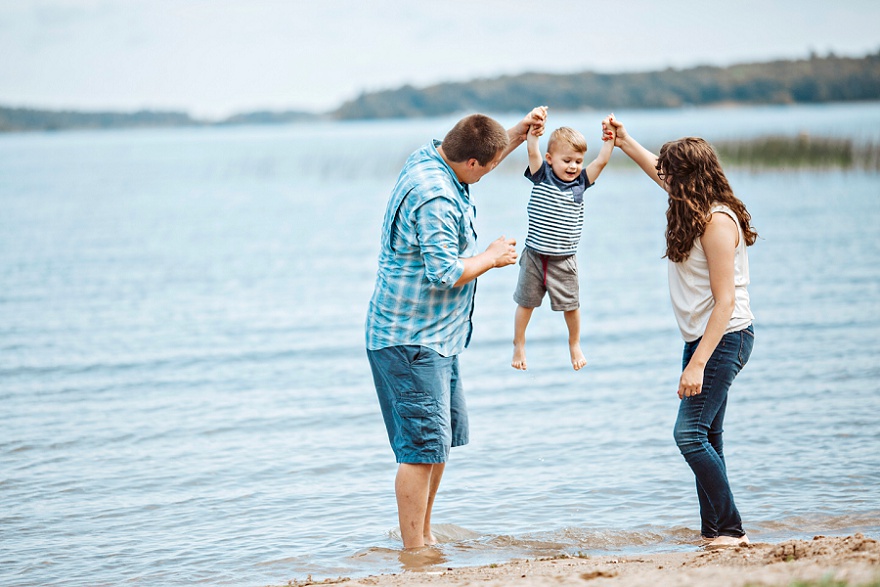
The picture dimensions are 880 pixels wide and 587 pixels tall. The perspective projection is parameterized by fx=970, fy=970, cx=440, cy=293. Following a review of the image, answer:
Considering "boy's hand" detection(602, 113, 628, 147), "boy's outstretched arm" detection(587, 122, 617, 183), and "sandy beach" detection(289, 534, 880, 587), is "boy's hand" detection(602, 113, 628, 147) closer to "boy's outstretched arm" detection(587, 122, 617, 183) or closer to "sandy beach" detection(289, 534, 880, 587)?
"boy's outstretched arm" detection(587, 122, 617, 183)

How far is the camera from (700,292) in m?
4.65

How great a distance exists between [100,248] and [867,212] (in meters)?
17.2

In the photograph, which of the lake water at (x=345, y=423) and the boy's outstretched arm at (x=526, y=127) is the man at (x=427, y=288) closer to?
the boy's outstretched arm at (x=526, y=127)

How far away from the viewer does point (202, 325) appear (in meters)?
12.6

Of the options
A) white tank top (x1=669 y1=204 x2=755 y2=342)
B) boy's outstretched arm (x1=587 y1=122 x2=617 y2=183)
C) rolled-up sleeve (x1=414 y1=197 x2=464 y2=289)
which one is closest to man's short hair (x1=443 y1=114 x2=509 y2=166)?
rolled-up sleeve (x1=414 y1=197 x2=464 y2=289)

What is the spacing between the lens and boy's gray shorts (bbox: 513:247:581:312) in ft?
17.1

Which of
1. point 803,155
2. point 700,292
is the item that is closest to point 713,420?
point 700,292

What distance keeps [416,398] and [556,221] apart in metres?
1.20

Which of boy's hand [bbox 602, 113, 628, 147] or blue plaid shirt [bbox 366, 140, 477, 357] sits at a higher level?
boy's hand [bbox 602, 113, 628, 147]

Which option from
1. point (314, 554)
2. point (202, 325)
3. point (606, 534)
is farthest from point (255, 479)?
point (202, 325)

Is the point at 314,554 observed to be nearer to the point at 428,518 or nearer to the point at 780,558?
the point at 428,518

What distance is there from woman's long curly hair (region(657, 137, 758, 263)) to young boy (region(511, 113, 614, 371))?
51 cm

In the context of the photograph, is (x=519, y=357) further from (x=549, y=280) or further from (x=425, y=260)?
(x=425, y=260)

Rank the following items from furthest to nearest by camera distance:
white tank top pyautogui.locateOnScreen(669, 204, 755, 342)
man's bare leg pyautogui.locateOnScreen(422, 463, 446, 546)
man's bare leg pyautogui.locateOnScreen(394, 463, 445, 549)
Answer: man's bare leg pyautogui.locateOnScreen(422, 463, 446, 546)
man's bare leg pyautogui.locateOnScreen(394, 463, 445, 549)
white tank top pyautogui.locateOnScreen(669, 204, 755, 342)
